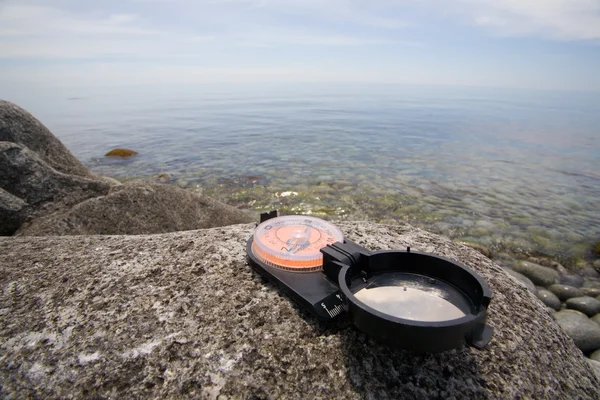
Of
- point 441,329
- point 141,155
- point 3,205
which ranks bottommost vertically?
Result: point 141,155

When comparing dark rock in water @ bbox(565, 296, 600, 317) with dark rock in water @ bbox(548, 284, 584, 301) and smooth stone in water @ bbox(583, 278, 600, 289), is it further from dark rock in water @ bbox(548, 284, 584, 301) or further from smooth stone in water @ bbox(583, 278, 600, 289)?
smooth stone in water @ bbox(583, 278, 600, 289)

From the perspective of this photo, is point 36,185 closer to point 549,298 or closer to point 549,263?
point 549,298

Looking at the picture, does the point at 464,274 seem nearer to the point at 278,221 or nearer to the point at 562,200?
the point at 278,221

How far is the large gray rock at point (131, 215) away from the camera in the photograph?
4480 millimetres

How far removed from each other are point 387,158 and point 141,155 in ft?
44.4

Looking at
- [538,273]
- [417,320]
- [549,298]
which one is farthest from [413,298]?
[538,273]

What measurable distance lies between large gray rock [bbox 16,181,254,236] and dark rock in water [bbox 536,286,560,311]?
6.25 m

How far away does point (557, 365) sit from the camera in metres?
2.05

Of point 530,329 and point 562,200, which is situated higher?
point 530,329

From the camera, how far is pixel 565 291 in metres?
6.92

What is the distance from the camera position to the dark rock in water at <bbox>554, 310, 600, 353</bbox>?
17.2 feet

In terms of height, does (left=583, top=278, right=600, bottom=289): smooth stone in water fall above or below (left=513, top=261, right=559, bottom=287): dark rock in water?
below

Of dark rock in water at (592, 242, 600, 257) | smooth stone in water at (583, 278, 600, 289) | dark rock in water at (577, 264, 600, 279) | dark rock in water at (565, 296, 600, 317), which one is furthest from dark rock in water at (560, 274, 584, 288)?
dark rock in water at (592, 242, 600, 257)

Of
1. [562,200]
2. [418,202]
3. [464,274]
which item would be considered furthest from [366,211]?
[464,274]
